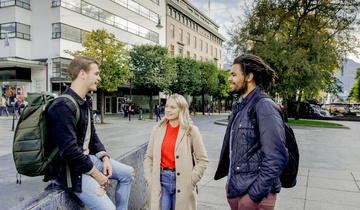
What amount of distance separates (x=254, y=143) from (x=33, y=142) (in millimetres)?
1837

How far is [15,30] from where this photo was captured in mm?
28734

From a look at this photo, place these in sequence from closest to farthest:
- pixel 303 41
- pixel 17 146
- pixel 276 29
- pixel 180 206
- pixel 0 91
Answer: pixel 17 146 < pixel 180 206 < pixel 303 41 < pixel 276 29 < pixel 0 91

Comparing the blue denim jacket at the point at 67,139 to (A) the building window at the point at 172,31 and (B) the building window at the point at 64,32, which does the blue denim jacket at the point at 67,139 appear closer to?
(B) the building window at the point at 64,32

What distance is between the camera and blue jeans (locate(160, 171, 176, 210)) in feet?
9.77

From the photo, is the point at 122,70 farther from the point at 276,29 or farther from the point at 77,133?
the point at 77,133

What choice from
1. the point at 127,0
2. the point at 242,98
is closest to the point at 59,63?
the point at 127,0

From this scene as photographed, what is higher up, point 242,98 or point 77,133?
point 242,98

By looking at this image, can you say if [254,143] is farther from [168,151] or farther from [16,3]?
[16,3]

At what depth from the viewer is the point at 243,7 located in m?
23.8

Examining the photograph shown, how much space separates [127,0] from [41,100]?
38.6 metres

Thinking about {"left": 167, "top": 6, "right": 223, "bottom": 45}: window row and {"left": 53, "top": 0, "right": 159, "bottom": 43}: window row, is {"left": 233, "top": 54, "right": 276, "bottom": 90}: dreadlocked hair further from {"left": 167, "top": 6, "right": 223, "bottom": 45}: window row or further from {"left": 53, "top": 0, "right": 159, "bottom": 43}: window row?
{"left": 167, "top": 6, "right": 223, "bottom": 45}: window row

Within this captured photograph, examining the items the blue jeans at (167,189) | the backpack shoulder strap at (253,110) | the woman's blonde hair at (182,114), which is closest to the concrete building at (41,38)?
the woman's blonde hair at (182,114)

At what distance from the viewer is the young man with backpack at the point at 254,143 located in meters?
2.08

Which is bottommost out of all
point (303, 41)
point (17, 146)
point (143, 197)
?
point (143, 197)
